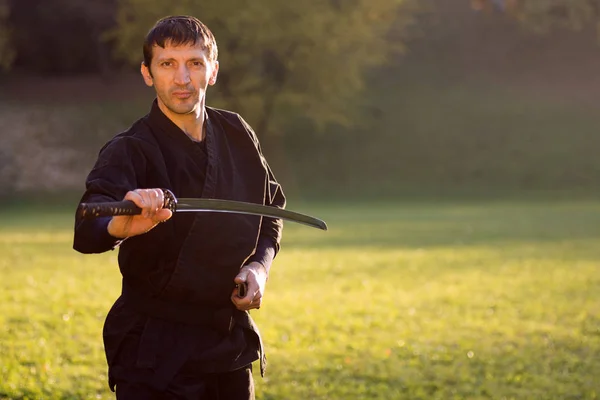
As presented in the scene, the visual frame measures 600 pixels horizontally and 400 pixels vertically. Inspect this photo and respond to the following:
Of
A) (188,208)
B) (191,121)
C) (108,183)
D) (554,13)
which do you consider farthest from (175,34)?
(554,13)

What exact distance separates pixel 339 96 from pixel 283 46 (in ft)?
13.8

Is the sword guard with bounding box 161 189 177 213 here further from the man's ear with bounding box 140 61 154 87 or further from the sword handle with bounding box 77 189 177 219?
the man's ear with bounding box 140 61 154 87

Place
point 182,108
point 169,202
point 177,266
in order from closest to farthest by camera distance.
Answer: point 169,202
point 177,266
point 182,108

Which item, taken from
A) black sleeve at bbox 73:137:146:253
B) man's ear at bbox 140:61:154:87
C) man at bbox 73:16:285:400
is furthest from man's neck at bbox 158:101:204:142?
black sleeve at bbox 73:137:146:253

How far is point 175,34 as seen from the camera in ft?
12.0

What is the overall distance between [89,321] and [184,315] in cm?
833

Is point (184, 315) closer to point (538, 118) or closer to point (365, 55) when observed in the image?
point (365, 55)

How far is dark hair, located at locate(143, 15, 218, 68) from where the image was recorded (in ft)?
12.0

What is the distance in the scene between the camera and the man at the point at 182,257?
3.56m

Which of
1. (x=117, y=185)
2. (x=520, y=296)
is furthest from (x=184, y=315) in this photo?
(x=520, y=296)

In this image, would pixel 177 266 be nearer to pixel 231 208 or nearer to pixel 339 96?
pixel 231 208

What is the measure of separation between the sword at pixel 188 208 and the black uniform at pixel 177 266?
19 centimetres

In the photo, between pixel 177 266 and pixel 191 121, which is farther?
pixel 191 121

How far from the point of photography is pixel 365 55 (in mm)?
43062
